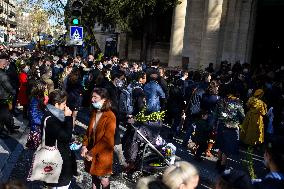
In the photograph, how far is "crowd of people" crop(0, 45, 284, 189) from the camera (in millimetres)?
3742

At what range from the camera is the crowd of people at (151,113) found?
3742mm

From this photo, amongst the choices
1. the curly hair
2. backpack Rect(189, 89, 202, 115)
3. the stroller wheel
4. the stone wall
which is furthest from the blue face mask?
the stone wall

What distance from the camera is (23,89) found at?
12.6 metres

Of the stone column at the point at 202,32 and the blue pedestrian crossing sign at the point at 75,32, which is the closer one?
the blue pedestrian crossing sign at the point at 75,32

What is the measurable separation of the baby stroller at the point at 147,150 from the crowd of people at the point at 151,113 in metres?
0.06

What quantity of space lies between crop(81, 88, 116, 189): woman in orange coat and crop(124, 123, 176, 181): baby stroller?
171 cm

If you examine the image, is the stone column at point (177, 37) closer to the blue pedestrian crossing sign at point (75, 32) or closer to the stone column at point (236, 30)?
the stone column at point (236, 30)

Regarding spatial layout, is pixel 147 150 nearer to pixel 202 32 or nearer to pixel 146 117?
pixel 146 117

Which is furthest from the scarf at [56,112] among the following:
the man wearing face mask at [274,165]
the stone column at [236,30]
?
the stone column at [236,30]

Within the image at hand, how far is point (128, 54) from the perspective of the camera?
35844 millimetres

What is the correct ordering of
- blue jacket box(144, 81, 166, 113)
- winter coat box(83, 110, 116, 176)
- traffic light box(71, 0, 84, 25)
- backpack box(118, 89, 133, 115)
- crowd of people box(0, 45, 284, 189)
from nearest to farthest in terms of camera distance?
1. crowd of people box(0, 45, 284, 189)
2. winter coat box(83, 110, 116, 176)
3. blue jacket box(144, 81, 166, 113)
4. backpack box(118, 89, 133, 115)
5. traffic light box(71, 0, 84, 25)

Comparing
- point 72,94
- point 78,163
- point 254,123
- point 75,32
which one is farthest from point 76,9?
point 254,123

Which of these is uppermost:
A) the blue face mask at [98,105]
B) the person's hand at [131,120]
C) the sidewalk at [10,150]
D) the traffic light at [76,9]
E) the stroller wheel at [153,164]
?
the traffic light at [76,9]

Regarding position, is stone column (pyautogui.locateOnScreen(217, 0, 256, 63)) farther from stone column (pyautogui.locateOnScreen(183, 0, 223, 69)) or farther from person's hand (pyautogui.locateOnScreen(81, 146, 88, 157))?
person's hand (pyautogui.locateOnScreen(81, 146, 88, 157))
